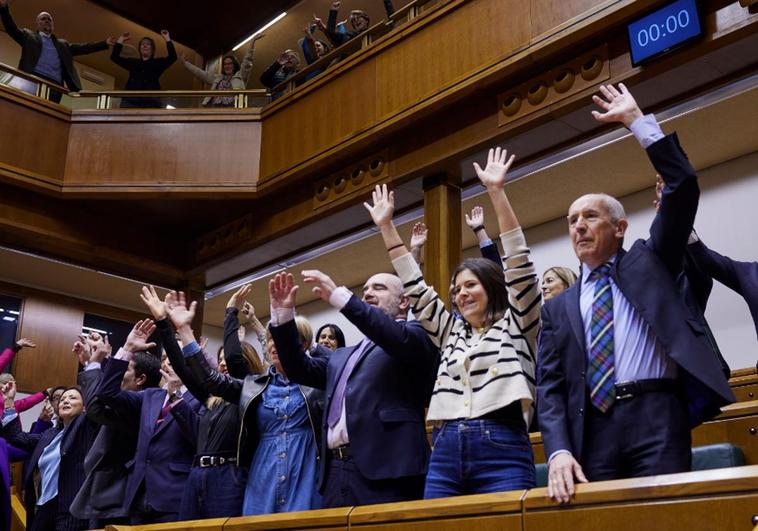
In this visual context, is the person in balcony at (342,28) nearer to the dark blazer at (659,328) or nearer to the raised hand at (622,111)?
the raised hand at (622,111)

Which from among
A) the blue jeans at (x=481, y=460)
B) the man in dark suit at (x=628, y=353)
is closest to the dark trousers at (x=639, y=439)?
the man in dark suit at (x=628, y=353)

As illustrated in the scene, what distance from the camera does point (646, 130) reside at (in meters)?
1.42

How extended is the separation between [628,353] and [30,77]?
4.17m

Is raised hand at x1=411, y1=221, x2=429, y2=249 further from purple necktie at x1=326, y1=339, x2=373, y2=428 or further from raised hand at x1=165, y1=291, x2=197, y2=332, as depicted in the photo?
raised hand at x1=165, y1=291, x2=197, y2=332

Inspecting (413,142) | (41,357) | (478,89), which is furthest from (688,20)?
(41,357)

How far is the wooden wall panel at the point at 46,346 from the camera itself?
5809 mm

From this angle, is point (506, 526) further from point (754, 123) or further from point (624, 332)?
point (754, 123)

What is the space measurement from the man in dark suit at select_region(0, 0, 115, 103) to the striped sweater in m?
3.80

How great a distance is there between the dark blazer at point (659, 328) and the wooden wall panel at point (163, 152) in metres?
3.32

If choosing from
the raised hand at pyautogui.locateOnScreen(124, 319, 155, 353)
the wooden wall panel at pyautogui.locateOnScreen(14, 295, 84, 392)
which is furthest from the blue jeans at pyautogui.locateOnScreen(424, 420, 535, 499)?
the wooden wall panel at pyautogui.locateOnScreen(14, 295, 84, 392)

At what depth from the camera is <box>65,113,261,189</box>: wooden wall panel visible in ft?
15.3

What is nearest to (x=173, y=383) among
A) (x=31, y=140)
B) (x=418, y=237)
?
(x=418, y=237)

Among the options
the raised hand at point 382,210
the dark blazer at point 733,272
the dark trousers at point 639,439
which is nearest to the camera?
the dark trousers at point 639,439

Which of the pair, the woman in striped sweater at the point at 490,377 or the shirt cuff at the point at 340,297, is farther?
the shirt cuff at the point at 340,297
